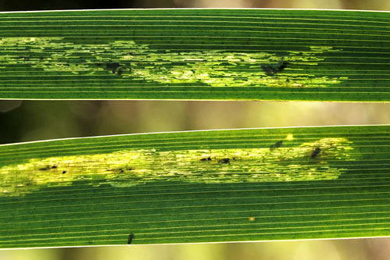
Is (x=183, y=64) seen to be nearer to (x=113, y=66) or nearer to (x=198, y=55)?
(x=198, y=55)

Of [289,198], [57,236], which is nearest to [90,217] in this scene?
[57,236]

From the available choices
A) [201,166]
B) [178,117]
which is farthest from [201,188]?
[178,117]

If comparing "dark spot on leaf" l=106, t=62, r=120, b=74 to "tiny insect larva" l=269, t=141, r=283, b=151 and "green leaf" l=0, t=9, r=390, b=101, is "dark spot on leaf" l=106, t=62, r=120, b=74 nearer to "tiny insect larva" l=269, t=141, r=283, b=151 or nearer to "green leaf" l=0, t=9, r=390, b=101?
"green leaf" l=0, t=9, r=390, b=101

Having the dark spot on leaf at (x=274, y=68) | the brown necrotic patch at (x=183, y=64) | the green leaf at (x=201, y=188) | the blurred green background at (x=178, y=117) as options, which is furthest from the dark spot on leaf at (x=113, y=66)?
the dark spot on leaf at (x=274, y=68)

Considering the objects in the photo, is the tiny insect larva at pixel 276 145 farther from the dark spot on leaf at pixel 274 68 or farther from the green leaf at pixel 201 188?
the dark spot on leaf at pixel 274 68

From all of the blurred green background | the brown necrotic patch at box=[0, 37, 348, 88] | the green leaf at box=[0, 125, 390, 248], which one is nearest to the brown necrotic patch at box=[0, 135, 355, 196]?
the green leaf at box=[0, 125, 390, 248]

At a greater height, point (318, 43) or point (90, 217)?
point (318, 43)

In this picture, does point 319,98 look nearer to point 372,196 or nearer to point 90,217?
point 372,196
